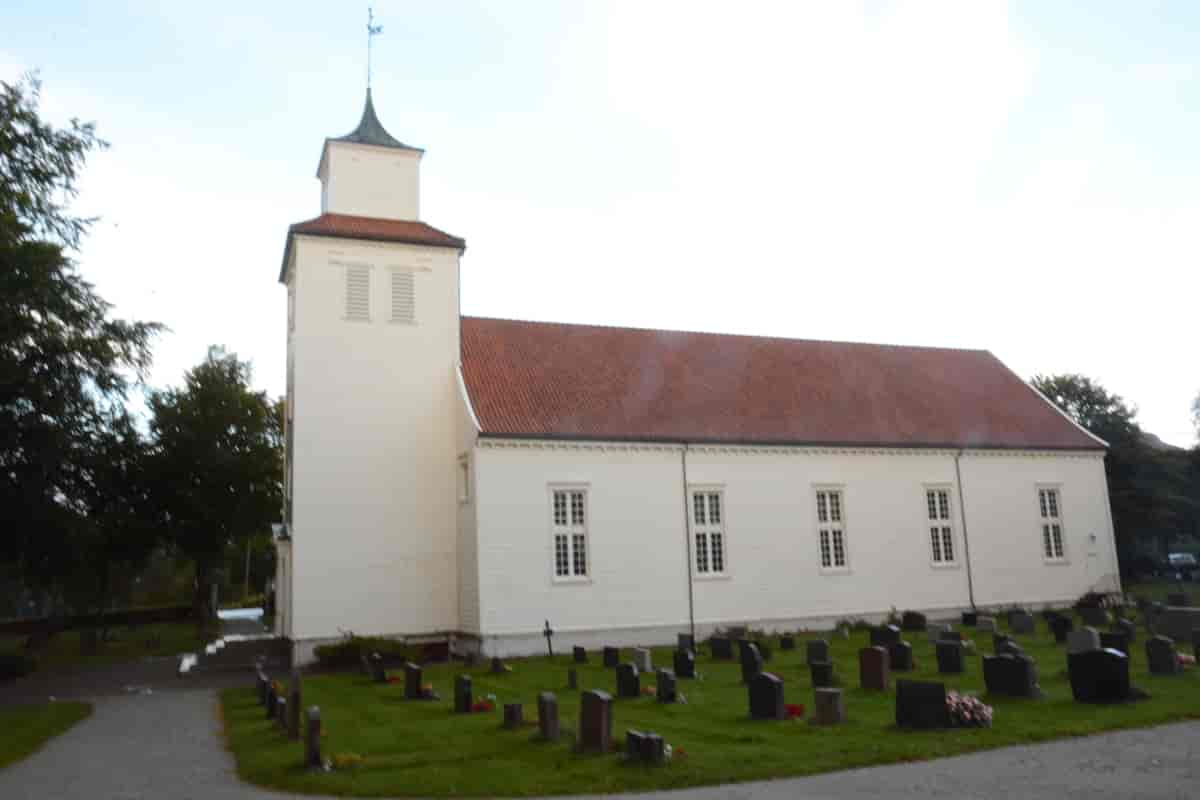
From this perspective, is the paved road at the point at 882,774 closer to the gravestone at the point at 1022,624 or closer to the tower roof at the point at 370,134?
the gravestone at the point at 1022,624

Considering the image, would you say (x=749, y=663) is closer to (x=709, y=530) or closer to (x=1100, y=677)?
(x=1100, y=677)

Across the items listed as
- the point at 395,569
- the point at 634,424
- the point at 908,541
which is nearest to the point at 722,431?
the point at 634,424

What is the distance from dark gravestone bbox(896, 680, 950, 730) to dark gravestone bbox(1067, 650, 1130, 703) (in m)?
2.64

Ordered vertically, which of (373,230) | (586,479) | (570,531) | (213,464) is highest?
(373,230)

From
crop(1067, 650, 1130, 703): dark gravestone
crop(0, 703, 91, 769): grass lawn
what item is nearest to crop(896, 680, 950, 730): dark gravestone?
crop(1067, 650, 1130, 703): dark gravestone

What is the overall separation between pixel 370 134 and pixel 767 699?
22640 mm

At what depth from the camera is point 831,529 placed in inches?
1159

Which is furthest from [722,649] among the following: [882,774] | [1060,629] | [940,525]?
[882,774]

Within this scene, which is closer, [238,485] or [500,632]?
[500,632]

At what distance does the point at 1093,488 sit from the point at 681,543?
15.7 m

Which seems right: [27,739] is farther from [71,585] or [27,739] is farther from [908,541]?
[908,541]

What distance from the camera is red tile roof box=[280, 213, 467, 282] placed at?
88.6 ft

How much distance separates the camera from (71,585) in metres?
32.0

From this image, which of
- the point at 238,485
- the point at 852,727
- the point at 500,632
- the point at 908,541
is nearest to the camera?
the point at 852,727
